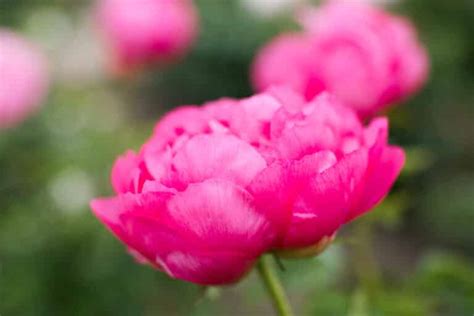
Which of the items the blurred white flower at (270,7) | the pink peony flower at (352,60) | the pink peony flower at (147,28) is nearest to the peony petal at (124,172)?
the pink peony flower at (352,60)

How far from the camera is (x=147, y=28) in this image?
896mm

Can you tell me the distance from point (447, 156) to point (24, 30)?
824mm

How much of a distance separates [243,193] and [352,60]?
0.20 m

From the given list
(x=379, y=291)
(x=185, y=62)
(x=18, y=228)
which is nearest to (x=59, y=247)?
(x=18, y=228)

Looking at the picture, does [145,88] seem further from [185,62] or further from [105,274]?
[105,274]

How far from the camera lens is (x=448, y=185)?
1.43 metres

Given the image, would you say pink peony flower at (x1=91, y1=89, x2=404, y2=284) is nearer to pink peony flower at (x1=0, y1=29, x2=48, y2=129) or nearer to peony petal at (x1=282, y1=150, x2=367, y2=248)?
peony petal at (x1=282, y1=150, x2=367, y2=248)

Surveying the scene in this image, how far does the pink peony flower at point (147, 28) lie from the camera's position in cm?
90

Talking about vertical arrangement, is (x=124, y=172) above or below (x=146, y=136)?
above

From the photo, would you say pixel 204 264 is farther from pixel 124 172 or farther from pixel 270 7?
pixel 270 7


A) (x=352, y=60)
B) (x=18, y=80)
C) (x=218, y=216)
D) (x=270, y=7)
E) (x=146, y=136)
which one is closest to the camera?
(x=218, y=216)

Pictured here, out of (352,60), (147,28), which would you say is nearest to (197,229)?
(352,60)

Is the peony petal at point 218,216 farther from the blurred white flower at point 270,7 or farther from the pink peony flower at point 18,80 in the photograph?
the blurred white flower at point 270,7

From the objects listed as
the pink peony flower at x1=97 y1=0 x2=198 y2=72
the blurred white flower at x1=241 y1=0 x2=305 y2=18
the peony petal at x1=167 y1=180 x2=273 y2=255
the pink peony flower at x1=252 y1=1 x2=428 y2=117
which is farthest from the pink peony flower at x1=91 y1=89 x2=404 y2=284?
the blurred white flower at x1=241 y1=0 x2=305 y2=18
